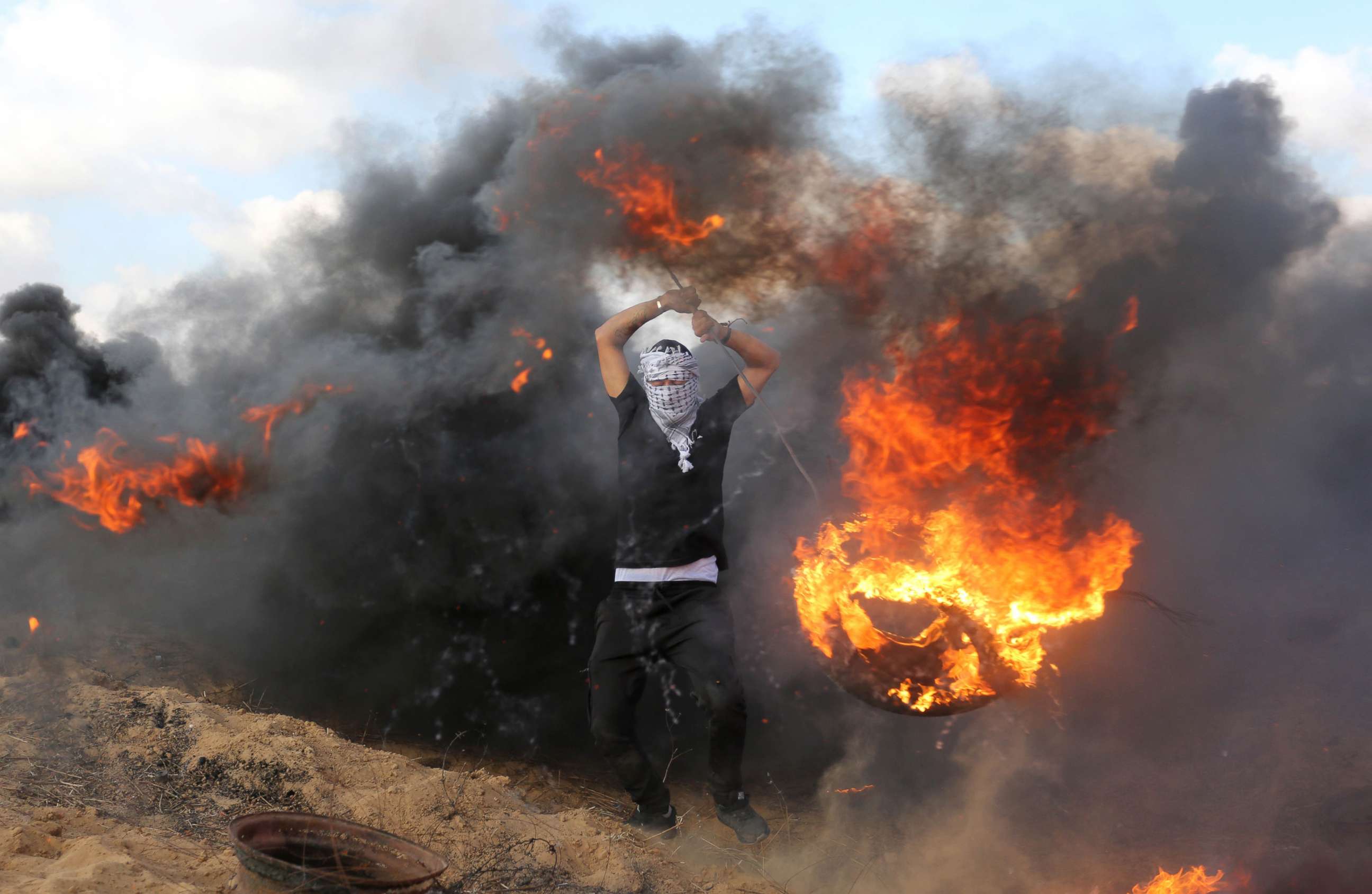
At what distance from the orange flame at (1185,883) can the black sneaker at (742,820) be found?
8.35ft

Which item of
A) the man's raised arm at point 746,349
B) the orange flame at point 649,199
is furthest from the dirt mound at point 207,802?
the orange flame at point 649,199

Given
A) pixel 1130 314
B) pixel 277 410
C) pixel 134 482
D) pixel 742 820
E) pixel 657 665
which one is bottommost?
pixel 742 820

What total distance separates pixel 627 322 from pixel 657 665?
2.20m

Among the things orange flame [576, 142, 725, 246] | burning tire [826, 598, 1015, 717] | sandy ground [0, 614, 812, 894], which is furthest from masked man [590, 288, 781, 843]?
orange flame [576, 142, 725, 246]

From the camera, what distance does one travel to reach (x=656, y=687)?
7270mm

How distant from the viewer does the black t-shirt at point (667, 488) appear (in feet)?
16.9

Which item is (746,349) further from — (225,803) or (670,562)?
(225,803)

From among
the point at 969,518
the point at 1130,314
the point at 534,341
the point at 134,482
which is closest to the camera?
the point at 969,518

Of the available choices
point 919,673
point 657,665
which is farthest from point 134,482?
point 919,673

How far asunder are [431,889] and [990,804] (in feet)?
14.2

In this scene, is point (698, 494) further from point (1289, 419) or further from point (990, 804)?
point (1289, 419)

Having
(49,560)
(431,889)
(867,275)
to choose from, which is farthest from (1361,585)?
(49,560)

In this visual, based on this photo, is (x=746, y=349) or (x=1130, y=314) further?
(x=1130, y=314)

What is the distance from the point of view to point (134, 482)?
7500 millimetres
